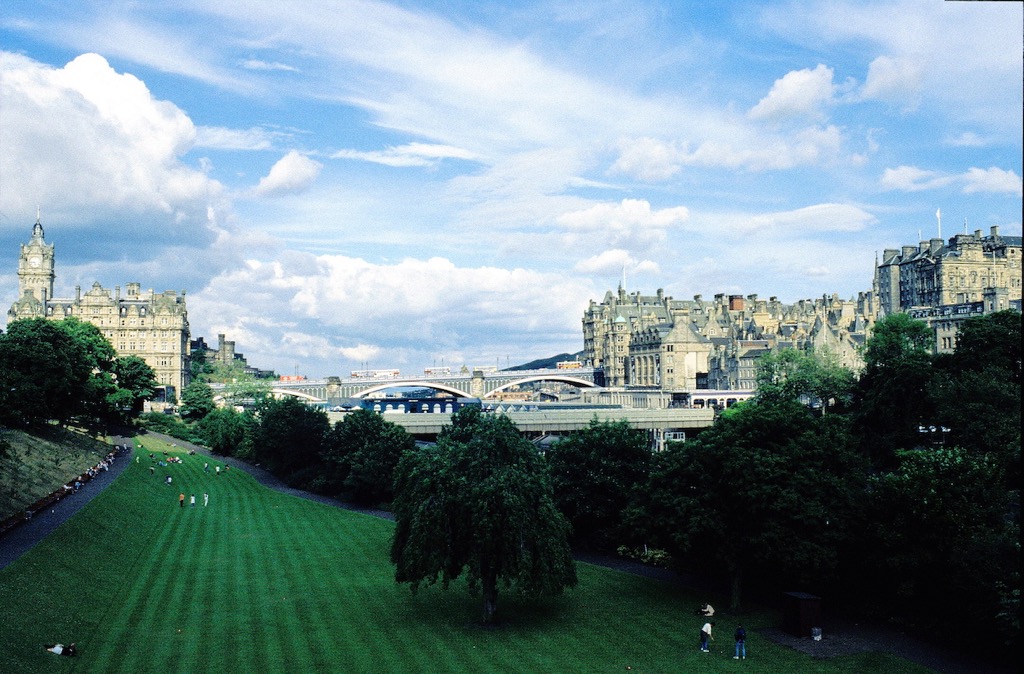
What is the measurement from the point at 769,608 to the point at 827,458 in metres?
8.58

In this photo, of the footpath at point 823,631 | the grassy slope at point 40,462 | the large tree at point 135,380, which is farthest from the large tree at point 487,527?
the large tree at point 135,380

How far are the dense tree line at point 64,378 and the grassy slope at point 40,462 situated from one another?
2293 mm

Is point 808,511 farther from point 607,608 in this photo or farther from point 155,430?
point 155,430

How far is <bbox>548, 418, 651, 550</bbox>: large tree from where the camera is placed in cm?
6788

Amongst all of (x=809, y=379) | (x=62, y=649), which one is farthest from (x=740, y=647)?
(x=809, y=379)

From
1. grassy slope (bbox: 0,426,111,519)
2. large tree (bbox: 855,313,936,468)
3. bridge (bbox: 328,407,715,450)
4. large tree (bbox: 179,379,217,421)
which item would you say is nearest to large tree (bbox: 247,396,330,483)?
bridge (bbox: 328,407,715,450)

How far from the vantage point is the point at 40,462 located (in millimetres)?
83250

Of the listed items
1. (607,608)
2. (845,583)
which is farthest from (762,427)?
(607,608)

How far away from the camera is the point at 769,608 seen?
170 ft

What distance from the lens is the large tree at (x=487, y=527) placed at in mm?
46969

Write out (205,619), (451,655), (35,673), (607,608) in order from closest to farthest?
(35,673), (451,655), (205,619), (607,608)

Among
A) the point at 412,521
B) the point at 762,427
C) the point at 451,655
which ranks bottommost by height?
the point at 451,655

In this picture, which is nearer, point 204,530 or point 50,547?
point 50,547

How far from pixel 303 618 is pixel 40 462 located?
45.4 meters
